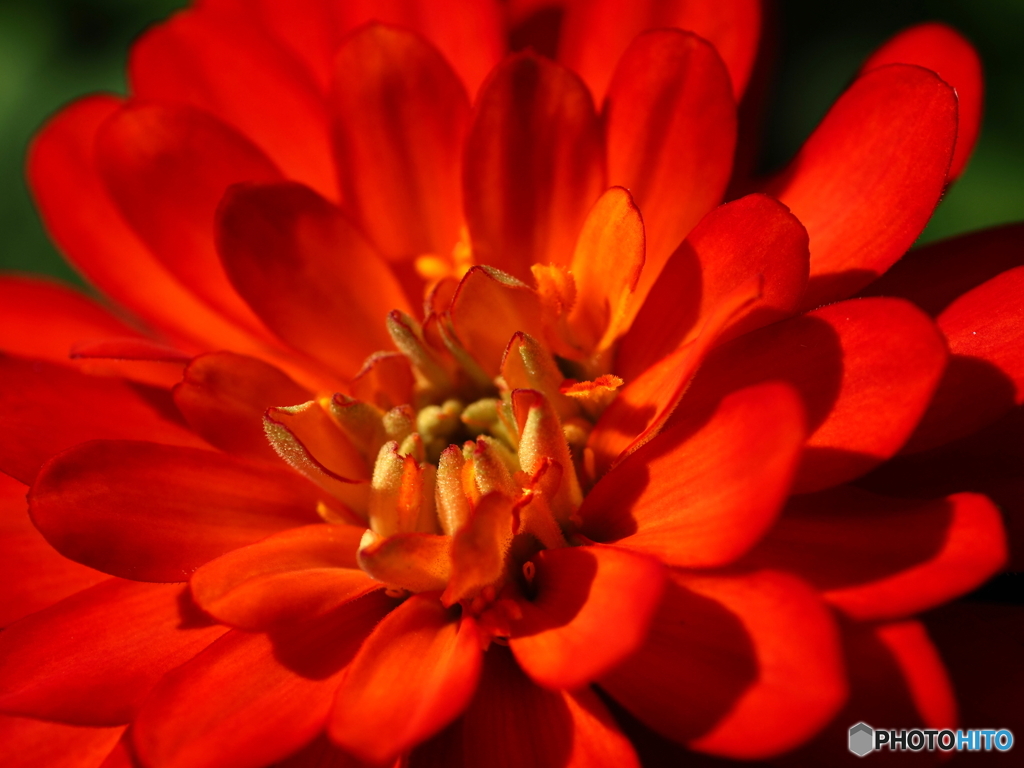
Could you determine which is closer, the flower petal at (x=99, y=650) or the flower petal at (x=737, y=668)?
the flower petal at (x=737, y=668)

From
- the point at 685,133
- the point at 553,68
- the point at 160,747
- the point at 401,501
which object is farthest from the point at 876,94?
the point at 160,747

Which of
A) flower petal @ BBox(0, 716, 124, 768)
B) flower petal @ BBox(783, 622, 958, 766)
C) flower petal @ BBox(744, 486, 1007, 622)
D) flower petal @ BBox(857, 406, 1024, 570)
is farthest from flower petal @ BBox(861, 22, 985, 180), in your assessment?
flower petal @ BBox(0, 716, 124, 768)

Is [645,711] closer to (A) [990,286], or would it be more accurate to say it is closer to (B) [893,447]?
(B) [893,447]

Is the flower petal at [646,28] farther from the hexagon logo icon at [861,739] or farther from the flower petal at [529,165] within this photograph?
the hexagon logo icon at [861,739]

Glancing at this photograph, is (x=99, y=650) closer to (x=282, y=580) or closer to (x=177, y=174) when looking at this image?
(x=282, y=580)

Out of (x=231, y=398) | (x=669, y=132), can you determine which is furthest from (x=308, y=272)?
(x=669, y=132)

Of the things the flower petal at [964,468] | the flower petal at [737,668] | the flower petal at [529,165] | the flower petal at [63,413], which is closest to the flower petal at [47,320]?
the flower petal at [63,413]

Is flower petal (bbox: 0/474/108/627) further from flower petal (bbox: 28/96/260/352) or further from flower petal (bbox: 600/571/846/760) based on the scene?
flower petal (bbox: 600/571/846/760)
